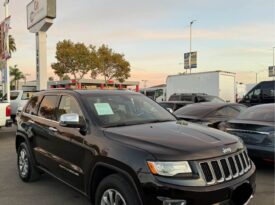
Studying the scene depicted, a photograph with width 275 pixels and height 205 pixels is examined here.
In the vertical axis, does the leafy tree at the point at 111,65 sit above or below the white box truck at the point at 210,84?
above

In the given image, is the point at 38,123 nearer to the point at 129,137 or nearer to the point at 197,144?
the point at 129,137

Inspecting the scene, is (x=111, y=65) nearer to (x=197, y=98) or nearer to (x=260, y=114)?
(x=197, y=98)

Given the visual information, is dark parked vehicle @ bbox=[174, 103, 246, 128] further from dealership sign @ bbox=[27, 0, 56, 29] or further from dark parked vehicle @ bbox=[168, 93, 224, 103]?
dealership sign @ bbox=[27, 0, 56, 29]

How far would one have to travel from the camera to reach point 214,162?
11.0ft

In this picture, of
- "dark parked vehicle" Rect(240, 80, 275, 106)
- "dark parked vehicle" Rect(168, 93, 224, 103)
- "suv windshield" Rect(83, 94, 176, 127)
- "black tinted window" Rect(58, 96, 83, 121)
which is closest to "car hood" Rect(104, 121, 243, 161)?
"suv windshield" Rect(83, 94, 176, 127)

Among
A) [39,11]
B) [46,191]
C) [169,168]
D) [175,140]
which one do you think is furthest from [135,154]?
[39,11]

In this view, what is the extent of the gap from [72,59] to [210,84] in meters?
27.8

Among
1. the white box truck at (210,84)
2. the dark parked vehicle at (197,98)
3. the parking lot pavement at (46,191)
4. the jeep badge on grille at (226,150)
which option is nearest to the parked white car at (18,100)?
the dark parked vehicle at (197,98)

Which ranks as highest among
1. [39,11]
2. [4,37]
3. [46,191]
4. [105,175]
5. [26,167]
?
[39,11]

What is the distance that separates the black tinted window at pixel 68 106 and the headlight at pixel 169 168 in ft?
4.85

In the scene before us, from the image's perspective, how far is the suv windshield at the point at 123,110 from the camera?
14.0 feet

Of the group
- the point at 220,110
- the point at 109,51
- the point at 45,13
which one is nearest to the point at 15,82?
the point at 109,51

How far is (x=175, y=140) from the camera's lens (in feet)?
11.7

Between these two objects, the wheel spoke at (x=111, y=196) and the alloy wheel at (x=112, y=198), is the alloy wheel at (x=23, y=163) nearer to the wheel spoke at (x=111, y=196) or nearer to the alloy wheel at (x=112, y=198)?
the alloy wheel at (x=112, y=198)
